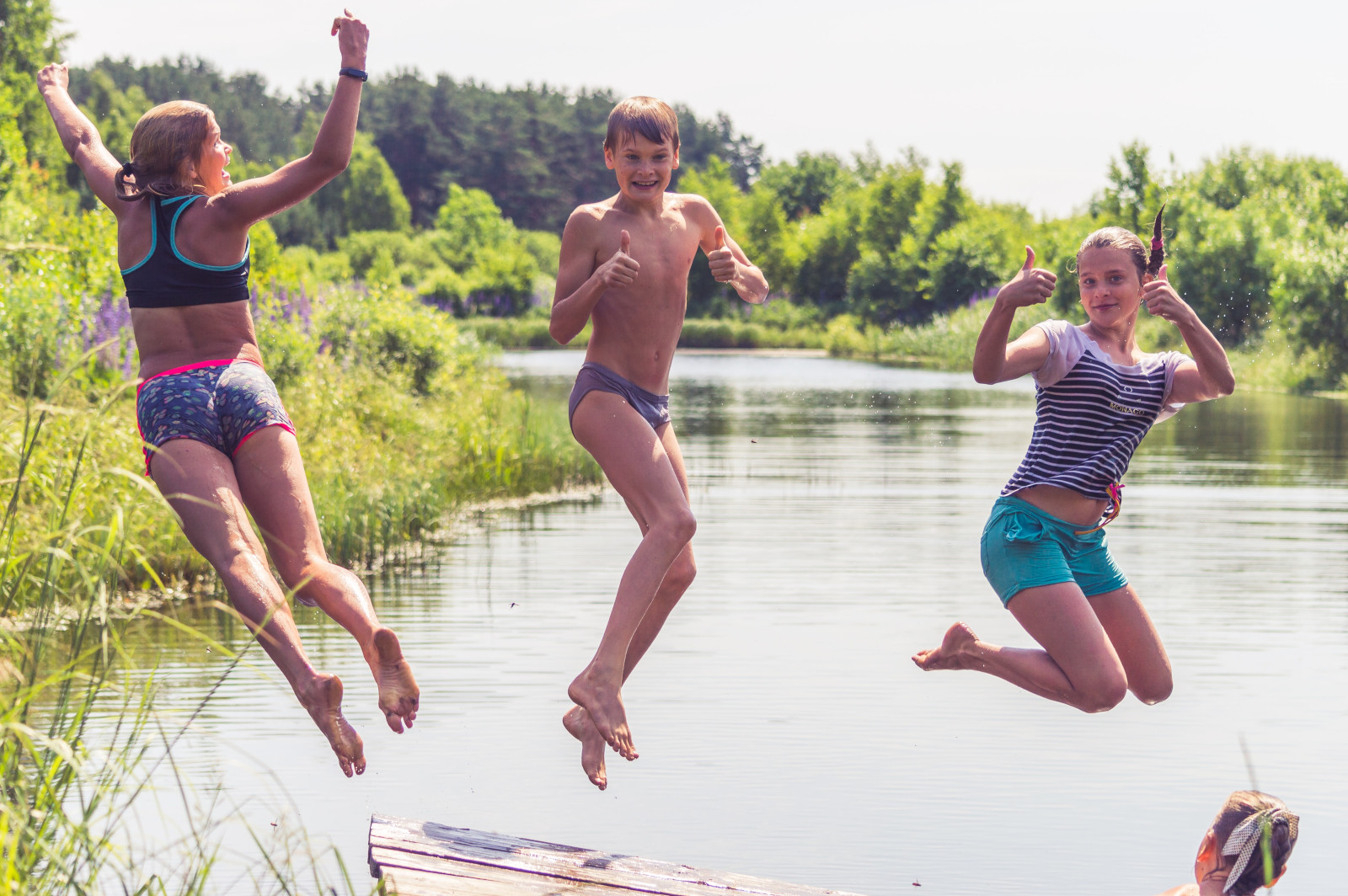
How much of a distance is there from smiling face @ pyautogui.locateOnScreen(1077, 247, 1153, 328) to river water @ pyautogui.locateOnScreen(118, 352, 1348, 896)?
171cm

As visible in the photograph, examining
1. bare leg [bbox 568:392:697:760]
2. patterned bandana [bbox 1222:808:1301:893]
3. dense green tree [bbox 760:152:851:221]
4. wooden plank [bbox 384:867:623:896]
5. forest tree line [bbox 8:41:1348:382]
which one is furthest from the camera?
dense green tree [bbox 760:152:851:221]

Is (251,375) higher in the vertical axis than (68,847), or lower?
higher

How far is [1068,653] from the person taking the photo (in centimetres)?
503

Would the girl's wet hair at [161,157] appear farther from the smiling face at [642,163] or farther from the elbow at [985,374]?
the elbow at [985,374]

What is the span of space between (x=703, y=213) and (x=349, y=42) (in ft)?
4.59

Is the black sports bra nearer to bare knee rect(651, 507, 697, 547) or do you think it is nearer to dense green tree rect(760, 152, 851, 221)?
bare knee rect(651, 507, 697, 547)

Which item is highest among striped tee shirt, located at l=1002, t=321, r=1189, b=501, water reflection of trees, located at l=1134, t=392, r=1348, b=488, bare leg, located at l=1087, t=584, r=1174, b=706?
striped tee shirt, located at l=1002, t=321, r=1189, b=501

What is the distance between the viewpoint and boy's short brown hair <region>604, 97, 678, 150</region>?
16.6 ft

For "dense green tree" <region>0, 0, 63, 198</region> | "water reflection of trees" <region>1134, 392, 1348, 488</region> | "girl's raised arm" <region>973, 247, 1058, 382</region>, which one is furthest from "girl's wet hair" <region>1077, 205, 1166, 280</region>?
"dense green tree" <region>0, 0, 63, 198</region>

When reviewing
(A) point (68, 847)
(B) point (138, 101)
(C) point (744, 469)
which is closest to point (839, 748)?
(A) point (68, 847)

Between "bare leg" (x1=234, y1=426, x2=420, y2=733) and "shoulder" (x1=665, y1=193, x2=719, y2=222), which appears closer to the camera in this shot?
"bare leg" (x1=234, y1=426, x2=420, y2=733)

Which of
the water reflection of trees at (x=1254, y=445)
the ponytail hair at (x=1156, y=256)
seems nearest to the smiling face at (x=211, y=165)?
the ponytail hair at (x=1156, y=256)

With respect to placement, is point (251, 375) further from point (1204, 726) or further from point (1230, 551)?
point (1230, 551)

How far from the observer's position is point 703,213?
17.9ft
